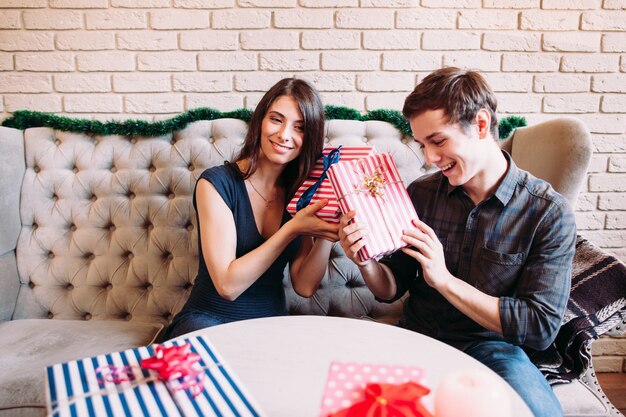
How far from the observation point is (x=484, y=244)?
1.32 m

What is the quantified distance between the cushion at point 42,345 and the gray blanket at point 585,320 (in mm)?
1356

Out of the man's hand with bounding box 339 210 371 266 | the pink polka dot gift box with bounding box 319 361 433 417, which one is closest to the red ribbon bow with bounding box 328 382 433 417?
the pink polka dot gift box with bounding box 319 361 433 417

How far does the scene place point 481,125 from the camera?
1274 millimetres

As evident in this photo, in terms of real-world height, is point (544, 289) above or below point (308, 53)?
below

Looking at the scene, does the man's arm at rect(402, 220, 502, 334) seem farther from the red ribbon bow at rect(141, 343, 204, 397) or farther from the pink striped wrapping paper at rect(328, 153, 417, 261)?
the red ribbon bow at rect(141, 343, 204, 397)

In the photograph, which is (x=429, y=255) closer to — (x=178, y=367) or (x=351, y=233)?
(x=351, y=233)

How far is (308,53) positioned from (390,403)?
1676 millimetres

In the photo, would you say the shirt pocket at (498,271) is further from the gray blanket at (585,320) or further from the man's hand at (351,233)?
the man's hand at (351,233)

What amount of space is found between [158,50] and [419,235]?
1.53 m

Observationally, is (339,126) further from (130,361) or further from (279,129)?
(130,361)

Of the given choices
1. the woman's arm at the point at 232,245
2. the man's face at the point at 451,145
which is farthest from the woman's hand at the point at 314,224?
the man's face at the point at 451,145

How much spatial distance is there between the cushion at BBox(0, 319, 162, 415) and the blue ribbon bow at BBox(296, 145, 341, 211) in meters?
0.76

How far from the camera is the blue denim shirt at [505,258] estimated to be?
1.20 m

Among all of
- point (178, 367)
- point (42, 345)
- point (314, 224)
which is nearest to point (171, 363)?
point (178, 367)
